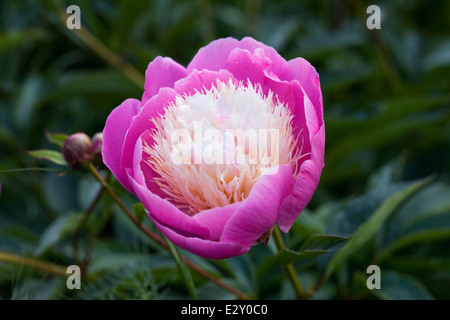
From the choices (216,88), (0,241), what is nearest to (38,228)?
(0,241)

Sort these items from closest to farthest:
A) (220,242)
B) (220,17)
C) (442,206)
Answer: (220,242), (442,206), (220,17)

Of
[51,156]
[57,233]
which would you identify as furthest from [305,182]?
[57,233]

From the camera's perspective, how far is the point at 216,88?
446 millimetres

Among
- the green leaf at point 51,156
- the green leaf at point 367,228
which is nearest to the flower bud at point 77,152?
the green leaf at point 51,156

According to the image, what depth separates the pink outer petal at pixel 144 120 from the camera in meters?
0.40

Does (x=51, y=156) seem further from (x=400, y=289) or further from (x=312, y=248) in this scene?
(x=400, y=289)

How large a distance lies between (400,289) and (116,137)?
1.18 ft

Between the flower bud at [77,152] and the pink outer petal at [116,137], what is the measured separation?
2.8 inches

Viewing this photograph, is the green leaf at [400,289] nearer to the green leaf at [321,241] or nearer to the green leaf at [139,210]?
the green leaf at [321,241]

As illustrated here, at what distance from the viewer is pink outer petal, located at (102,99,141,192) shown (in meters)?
0.40

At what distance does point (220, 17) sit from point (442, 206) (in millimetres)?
722
